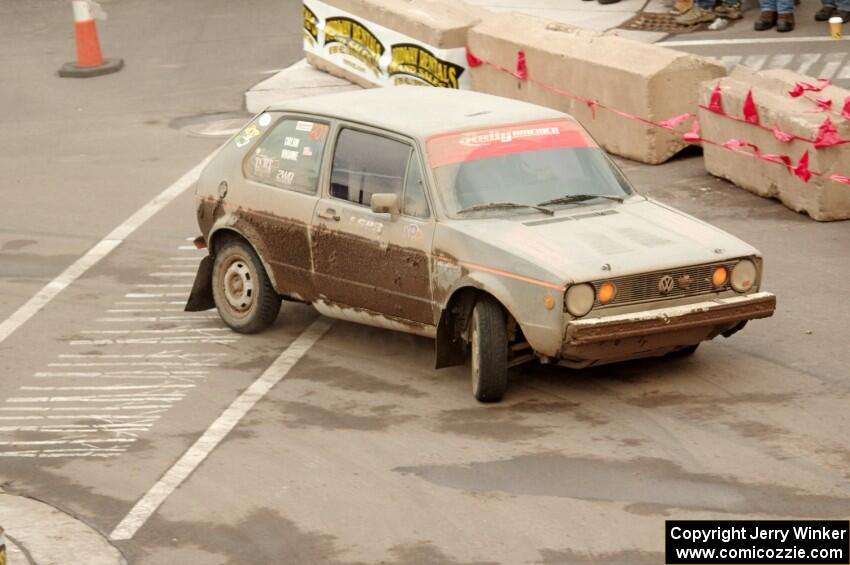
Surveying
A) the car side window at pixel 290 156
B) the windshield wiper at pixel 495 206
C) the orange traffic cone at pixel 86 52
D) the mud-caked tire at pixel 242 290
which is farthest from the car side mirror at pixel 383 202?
the orange traffic cone at pixel 86 52

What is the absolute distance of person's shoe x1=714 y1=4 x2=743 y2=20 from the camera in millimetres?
22188

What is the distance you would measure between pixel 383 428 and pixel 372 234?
1.43 m

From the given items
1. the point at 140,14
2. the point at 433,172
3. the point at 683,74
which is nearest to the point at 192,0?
the point at 140,14

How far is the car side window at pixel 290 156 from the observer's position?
34.9ft

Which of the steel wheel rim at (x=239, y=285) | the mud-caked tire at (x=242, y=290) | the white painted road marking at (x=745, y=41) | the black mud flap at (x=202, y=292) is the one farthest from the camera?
the white painted road marking at (x=745, y=41)

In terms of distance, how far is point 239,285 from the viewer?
444 inches

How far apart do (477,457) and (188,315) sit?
3.87 m

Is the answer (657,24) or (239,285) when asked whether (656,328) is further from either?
(657,24)

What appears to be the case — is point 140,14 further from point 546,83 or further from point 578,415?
point 578,415

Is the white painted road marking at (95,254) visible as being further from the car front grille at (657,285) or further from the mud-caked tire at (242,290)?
the car front grille at (657,285)

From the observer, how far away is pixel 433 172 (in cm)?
988

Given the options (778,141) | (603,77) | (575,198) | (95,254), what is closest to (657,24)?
(603,77)

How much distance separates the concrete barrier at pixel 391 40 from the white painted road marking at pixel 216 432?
7459 mm

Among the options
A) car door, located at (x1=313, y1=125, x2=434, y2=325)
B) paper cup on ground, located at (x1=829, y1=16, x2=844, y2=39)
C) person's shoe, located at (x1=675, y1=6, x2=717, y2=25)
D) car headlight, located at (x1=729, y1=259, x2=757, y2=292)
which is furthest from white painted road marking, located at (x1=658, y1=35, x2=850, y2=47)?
car headlight, located at (x1=729, y1=259, x2=757, y2=292)
